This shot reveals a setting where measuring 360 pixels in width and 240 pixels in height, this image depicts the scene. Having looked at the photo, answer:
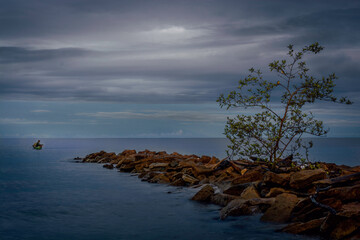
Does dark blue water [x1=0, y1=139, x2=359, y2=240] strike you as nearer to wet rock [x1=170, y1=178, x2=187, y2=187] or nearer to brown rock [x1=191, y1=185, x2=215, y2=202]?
brown rock [x1=191, y1=185, x2=215, y2=202]

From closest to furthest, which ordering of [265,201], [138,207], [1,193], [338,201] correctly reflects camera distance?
[338,201]
[265,201]
[138,207]
[1,193]

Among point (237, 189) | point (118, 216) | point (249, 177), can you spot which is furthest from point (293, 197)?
point (118, 216)

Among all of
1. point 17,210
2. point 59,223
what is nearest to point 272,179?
point 59,223

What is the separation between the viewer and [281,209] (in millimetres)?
14242

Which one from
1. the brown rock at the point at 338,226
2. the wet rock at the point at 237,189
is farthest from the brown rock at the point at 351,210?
the wet rock at the point at 237,189

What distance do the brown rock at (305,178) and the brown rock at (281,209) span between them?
205 centimetres

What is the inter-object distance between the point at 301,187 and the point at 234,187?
3.92 m

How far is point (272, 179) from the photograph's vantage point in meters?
17.3

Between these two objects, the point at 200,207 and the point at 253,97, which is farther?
the point at 253,97

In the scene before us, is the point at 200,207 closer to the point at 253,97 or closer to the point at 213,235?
the point at 213,235

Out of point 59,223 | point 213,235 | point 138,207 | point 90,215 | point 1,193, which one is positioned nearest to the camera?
point 213,235

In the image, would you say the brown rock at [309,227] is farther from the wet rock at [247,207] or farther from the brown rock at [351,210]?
the wet rock at [247,207]

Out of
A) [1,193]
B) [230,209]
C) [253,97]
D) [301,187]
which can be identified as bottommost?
[1,193]

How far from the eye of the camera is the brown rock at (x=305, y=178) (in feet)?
53.7
